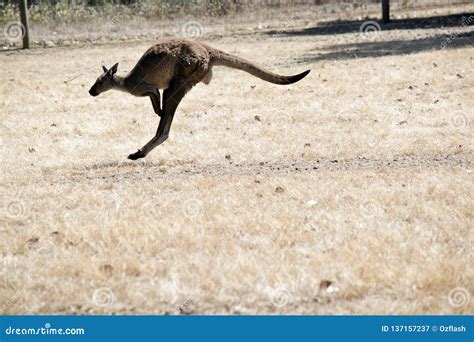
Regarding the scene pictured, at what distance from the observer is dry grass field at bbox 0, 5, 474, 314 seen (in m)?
4.43

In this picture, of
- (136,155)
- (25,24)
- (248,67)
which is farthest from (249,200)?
(25,24)

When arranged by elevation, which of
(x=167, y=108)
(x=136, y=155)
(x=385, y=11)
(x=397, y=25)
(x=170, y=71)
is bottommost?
(x=397, y=25)

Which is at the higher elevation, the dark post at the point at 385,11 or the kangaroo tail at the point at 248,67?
the kangaroo tail at the point at 248,67

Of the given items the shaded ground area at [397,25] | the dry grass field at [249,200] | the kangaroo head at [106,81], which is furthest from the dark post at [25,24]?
the kangaroo head at [106,81]

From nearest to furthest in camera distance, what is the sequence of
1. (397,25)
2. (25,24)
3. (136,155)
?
(136,155) < (25,24) < (397,25)

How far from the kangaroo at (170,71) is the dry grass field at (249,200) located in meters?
0.60

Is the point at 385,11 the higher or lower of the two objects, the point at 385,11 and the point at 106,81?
the lower

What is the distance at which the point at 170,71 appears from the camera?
26.4ft

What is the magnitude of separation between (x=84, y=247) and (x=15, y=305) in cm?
103

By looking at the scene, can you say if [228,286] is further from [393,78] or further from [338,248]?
[393,78]

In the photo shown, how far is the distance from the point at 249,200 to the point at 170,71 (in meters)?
2.29

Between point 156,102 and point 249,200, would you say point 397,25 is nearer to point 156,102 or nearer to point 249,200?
point 156,102

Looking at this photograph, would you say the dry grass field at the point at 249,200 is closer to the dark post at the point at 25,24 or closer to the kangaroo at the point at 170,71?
the kangaroo at the point at 170,71

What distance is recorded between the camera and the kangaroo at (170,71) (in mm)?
7973
